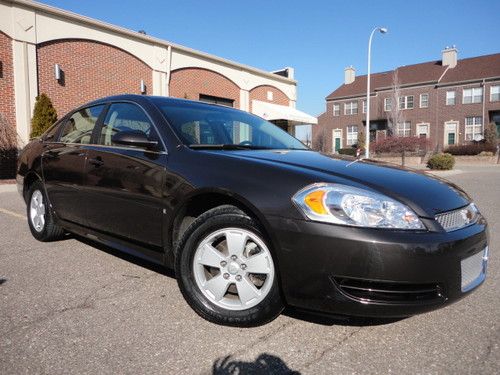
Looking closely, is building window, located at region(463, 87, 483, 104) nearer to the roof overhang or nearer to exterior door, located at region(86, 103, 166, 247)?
the roof overhang

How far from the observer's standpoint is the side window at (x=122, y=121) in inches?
133

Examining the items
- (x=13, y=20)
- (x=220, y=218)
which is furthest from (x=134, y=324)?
(x=13, y=20)

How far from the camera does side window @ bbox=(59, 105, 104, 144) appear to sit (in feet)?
12.8

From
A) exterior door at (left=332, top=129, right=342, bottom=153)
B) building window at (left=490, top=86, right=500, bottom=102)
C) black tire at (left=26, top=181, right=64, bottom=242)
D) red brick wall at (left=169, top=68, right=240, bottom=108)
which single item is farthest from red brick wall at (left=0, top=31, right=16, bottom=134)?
exterior door at (left=332, top=129, right=342, bottom=153)

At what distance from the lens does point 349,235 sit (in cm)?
215

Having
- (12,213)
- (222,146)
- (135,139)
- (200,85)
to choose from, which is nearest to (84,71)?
(200,85)

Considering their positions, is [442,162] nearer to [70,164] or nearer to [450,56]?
[70,164]

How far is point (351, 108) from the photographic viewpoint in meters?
49.8

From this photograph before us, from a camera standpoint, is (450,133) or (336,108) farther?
(336,108)

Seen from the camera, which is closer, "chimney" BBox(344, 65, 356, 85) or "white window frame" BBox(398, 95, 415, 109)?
"white window frame" BBox(398, 95, 415, 109)

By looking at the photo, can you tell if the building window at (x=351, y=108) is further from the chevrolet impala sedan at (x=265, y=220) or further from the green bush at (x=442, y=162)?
the chevrolet impala sedan at (x=265, y=220)

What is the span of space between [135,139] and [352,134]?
49206mm

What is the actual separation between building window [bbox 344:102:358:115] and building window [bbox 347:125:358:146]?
5.34ft

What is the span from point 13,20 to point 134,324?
1288 cm
